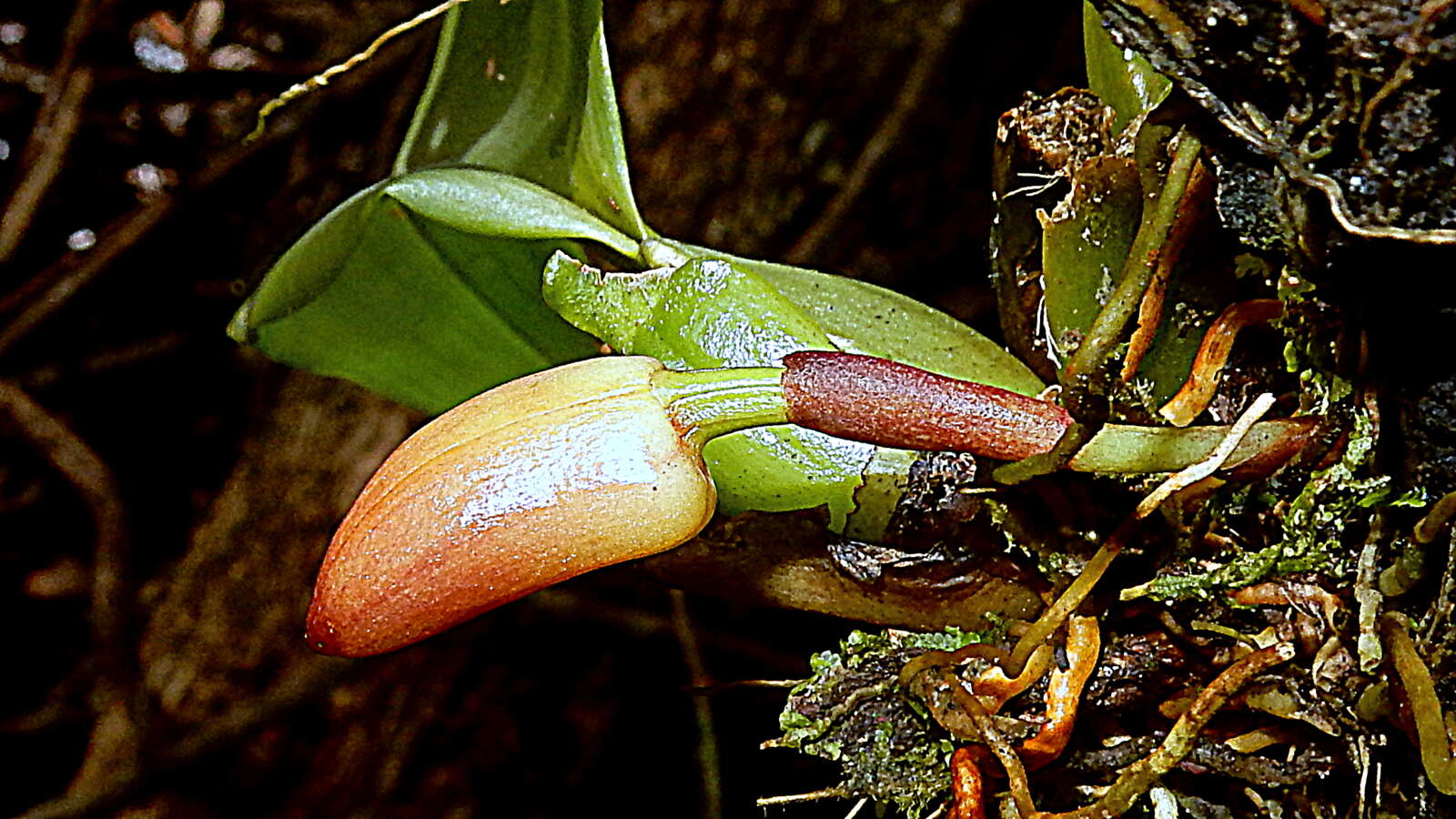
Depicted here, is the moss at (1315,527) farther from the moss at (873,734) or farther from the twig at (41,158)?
the twig at (41,158)

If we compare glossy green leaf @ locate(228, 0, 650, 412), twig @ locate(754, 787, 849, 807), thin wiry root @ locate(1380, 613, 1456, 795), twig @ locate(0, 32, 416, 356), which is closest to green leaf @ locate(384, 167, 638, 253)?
glossy green leaf @ locate(228, 0, 650, 412)

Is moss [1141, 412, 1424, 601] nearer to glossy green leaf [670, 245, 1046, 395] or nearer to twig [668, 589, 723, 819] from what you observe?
glossy green leaf [670, 245, 1046, 395]

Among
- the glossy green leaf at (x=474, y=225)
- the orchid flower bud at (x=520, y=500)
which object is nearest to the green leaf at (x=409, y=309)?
the glossy green leaf at (x=474, y=225)

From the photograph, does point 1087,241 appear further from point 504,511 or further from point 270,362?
point 270,362

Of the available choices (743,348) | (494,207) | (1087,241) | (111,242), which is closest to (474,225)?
(494,207)

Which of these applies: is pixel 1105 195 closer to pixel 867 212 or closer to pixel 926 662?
pixel 926 662

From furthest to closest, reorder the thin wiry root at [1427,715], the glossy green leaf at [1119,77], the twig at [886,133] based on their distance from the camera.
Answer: the twig at [886,133], the glossy green leaf at [1119,77], the thin wiry root at [1427,715]

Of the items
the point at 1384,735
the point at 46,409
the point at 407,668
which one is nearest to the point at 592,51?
the point at 1384,735
